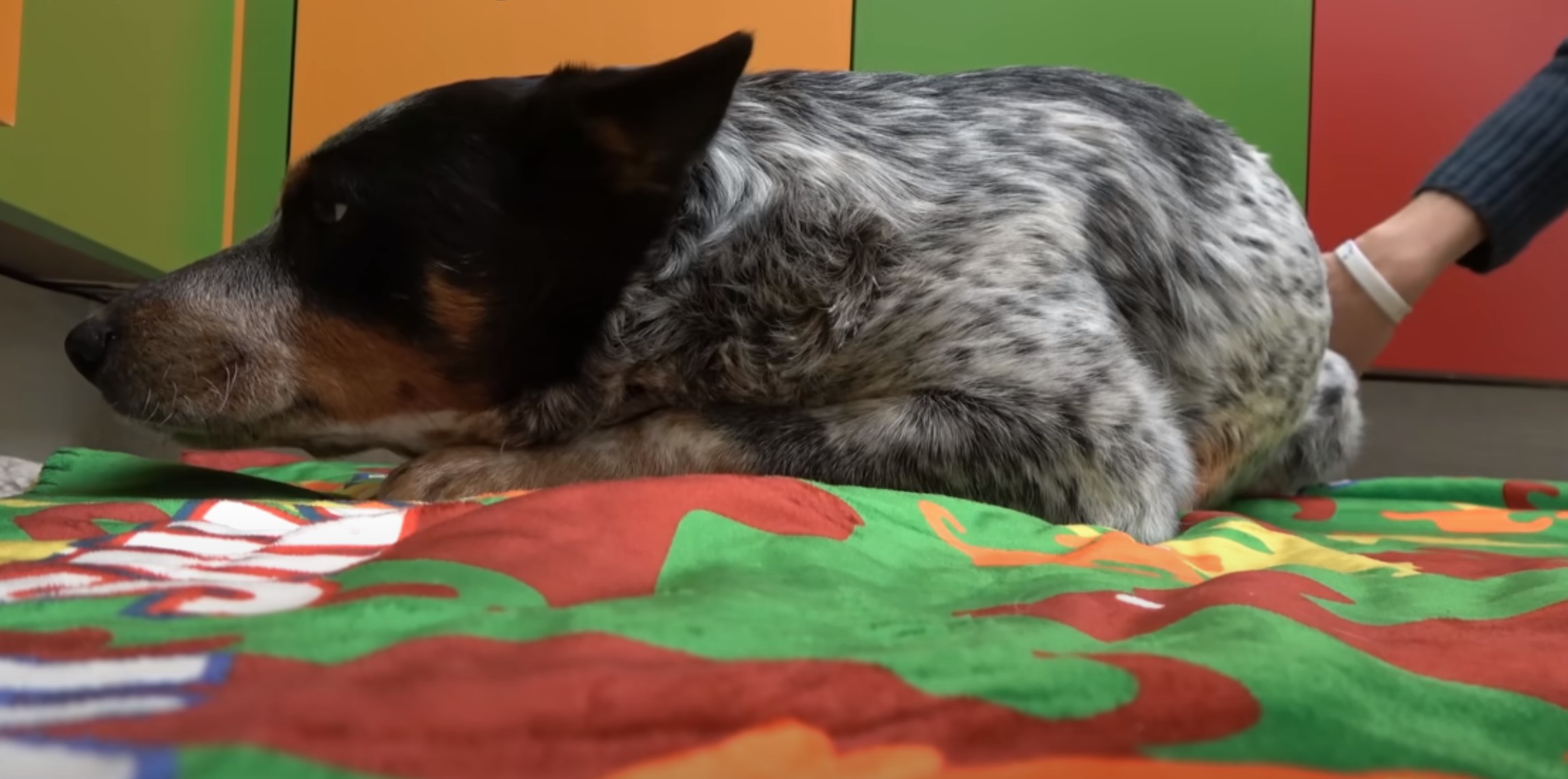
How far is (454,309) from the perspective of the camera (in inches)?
43.4

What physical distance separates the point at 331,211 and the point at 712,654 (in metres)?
0.89

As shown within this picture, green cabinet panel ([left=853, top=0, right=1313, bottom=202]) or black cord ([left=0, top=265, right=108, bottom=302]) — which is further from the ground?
green cabinet panel ([left=853, top=0, right=1313, bottom=202])

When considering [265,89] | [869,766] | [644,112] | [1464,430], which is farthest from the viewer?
[1464,430]

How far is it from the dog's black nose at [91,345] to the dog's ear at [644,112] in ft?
1.83

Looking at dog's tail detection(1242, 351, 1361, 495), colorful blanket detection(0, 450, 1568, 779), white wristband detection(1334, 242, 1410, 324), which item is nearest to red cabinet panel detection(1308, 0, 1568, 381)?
white wristband detection(1334, 242, 1410, 324)

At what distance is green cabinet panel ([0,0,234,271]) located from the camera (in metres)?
1.66

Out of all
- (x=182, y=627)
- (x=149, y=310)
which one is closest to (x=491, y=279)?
(x=149, y=310)

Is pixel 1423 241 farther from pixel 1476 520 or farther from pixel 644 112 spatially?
pixel 644 112

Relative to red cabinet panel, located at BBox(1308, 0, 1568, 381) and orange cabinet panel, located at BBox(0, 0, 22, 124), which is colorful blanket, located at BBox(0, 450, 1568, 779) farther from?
red cabinet panel, located at BBox(1308, 0, 1568, 381)

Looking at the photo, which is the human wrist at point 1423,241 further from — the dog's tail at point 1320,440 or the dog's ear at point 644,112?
the dog's ear at point 644,112

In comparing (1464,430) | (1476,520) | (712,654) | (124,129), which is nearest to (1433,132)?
(1464,430)

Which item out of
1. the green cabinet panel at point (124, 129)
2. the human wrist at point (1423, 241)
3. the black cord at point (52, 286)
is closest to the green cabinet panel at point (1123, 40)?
the human wrist at point (1423, 241)

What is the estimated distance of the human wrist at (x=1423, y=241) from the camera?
2.16 meters

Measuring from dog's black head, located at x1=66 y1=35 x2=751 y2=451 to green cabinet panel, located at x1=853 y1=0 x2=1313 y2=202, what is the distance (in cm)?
161
